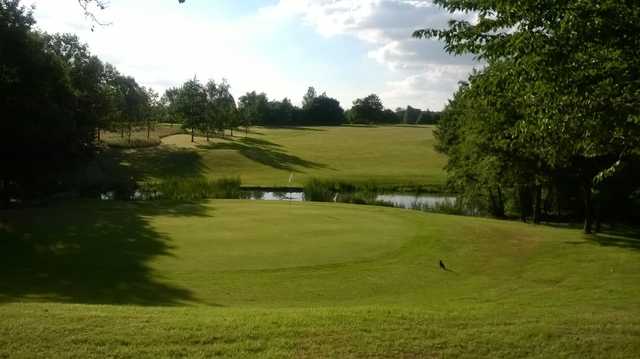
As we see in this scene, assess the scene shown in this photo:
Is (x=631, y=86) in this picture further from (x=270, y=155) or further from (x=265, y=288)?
(x=270, y=155)

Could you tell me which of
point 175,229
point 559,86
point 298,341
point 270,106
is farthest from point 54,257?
point 270,106

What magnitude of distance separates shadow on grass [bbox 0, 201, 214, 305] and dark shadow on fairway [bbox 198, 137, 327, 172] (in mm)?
43368

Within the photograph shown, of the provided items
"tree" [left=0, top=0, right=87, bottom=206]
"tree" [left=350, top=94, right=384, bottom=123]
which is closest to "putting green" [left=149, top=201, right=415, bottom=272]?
"tree" [left=0, top=0, right=87, bottom=206]

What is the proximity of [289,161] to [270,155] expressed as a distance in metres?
4.97

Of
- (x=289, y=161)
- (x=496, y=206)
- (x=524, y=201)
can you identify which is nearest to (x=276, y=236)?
(x=524, y=201)

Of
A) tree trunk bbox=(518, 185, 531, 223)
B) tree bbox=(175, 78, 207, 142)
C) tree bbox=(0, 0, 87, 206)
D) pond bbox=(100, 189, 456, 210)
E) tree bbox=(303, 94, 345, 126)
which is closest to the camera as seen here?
tree bbox=(0, 0, 87, 206)

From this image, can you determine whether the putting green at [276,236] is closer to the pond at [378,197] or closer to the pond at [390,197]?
the pond at [378,197]

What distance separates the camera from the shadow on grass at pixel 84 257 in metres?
15.3

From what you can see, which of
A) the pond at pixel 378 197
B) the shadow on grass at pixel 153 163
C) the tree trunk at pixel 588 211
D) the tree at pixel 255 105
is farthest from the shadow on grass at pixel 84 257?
the tree at pixel 255 105

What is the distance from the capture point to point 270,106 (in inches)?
6575

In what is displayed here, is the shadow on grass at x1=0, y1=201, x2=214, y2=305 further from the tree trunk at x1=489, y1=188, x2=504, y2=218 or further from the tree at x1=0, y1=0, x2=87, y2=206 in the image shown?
the tree trunk at x1=489, y1=188, x2=504, y2=218

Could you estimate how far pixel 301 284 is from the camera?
55.4 ft

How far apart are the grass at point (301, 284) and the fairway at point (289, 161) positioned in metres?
28.1

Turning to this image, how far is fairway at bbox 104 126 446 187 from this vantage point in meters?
64.6
